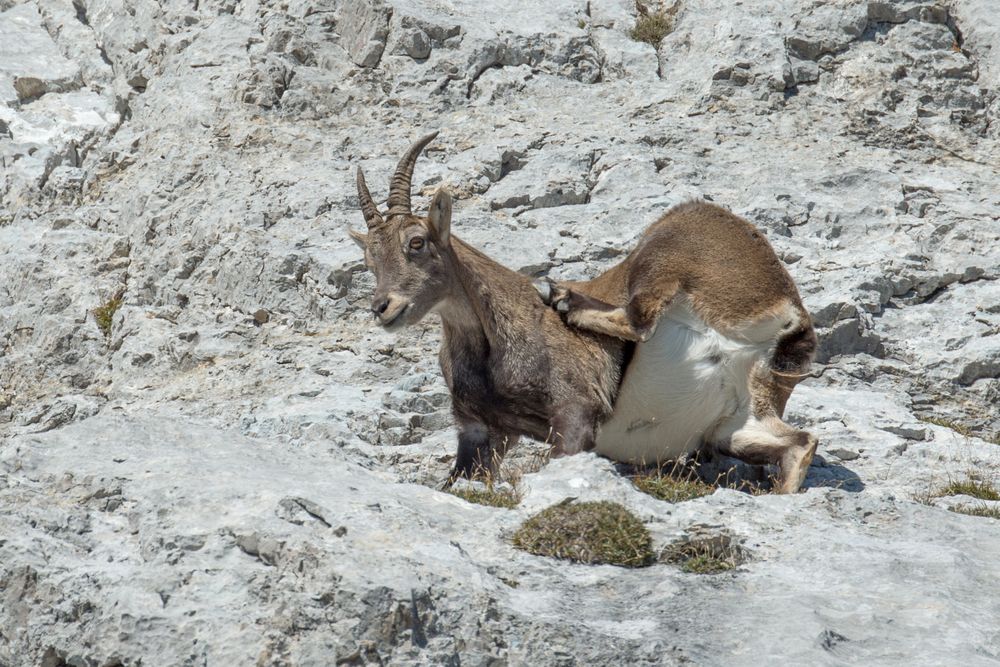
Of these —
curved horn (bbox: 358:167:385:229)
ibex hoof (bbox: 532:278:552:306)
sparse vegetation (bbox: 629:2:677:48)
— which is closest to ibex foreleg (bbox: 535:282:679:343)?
ibex hoof (bbox: 532:278:552:306)

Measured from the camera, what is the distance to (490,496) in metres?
7.14

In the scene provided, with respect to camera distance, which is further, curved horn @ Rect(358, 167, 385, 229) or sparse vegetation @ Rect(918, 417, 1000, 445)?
sparse vegetation @ Rect(918, 417, 1000, 445)

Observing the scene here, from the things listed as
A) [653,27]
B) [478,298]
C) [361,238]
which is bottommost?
[478,298]

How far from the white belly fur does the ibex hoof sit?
2.72 feet

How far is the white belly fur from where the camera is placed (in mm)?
9000

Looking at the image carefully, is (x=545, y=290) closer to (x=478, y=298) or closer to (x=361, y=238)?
(x=478, y=298)

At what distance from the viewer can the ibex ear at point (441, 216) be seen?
30.3ft

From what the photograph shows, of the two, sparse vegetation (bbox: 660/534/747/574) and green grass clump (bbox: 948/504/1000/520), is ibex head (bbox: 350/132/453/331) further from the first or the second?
green grass clump (bbox: 948/504/1000/520)

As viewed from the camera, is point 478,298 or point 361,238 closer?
point 478,298

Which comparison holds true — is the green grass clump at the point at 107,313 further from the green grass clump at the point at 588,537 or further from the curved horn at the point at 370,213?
the green grass clump at the point at 588,537

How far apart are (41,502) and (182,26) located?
11.3 metres

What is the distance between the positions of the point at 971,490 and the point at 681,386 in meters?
2.19

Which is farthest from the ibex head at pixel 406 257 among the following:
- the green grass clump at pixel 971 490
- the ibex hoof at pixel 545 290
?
the green grass clump at pixel 971 490

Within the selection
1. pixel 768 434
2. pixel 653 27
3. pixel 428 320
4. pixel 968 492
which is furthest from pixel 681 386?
pixel 653 27
